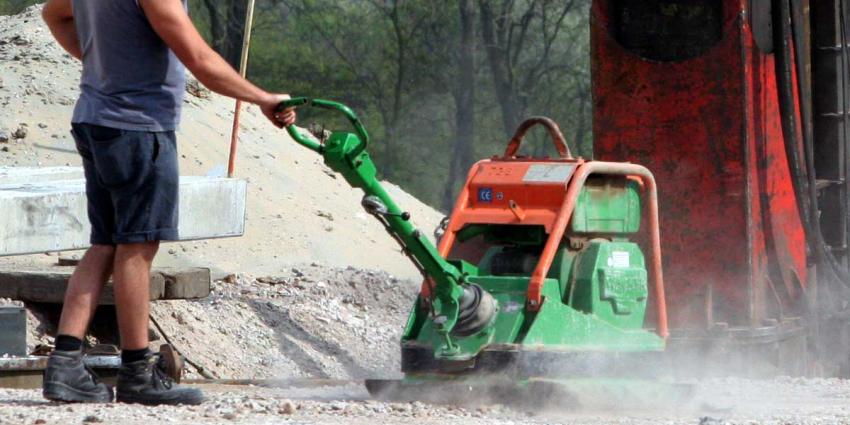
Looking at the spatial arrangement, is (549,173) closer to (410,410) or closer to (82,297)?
(410,410)

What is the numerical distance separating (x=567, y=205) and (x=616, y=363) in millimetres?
713

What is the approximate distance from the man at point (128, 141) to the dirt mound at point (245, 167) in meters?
5.32

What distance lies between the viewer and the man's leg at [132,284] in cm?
508

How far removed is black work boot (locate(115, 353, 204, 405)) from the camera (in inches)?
208

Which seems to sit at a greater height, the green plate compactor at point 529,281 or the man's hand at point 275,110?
the man's hand at point 275,110

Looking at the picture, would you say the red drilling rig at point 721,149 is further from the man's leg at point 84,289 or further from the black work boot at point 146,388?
the man's leg at point 84,289

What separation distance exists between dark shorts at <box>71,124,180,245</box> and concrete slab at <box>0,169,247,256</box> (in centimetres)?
280

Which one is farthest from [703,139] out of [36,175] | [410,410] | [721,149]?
[36,175]

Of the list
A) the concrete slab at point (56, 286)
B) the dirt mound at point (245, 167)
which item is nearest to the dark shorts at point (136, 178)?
the concrete slab at point (56, 286)

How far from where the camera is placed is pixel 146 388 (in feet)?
17.3

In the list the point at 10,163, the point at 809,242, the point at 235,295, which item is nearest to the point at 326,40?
the point at 10,163

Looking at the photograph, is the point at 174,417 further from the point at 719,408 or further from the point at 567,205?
the point at 719,408

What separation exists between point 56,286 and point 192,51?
12.0 feet

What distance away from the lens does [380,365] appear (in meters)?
9.57
